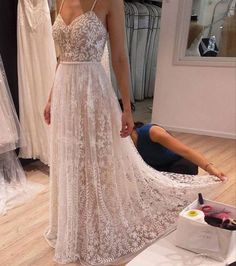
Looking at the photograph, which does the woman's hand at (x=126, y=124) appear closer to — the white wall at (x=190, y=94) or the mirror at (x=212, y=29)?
the white wall at (x=190, y=94)

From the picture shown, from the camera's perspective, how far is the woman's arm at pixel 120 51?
1.34m

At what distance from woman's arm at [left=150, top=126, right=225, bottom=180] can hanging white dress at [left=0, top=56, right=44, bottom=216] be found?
0.96 meters

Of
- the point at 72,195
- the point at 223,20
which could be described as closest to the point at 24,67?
the point at 72,195

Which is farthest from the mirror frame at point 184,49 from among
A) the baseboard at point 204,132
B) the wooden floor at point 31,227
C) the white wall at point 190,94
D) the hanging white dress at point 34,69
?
the hanging white dress at point 34,69

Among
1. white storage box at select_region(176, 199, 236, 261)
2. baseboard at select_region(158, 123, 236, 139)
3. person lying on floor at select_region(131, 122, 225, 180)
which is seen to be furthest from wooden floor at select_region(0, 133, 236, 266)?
baseboard at select_region(158, 123, 236, 139)

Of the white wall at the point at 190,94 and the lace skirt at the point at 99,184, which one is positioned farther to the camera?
the white wall at the point at 190,94

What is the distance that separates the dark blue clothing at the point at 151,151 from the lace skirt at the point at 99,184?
10.6 inches

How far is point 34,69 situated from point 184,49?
2.07 m

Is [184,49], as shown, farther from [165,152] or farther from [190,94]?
[165,152]

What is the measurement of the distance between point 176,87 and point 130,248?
2.64 metres

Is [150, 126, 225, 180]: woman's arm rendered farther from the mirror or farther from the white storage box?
the mirror

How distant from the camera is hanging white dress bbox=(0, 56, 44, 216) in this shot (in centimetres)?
211

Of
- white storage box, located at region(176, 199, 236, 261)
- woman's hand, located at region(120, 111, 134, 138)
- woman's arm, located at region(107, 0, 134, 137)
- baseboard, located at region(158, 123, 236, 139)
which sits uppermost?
woman's arm, located at region(107, 0, 134, 137)

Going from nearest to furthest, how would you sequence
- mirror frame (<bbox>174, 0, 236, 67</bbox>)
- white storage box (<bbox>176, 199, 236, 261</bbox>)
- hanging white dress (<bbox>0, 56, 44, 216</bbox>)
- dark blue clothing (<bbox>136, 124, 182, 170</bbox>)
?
1. white storage box (<bbox>176, 199, 236, 261</bbox>)
2. dark blue clothing (<bbox>136, 124, 182, 170</bbox>)
3. hanging white dress (<bbox>0, 56, 44, 216</bbox>)
4. mirror frame (<bbox>174, 0, 236, 67</bbox>)
